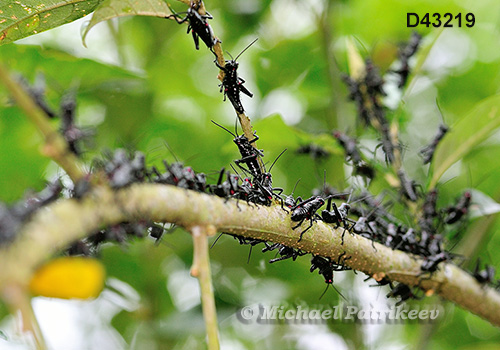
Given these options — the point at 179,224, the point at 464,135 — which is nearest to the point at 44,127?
the point at 179,224

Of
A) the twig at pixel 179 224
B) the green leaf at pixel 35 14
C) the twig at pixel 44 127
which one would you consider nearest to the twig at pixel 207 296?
the twig at pixel 179 224

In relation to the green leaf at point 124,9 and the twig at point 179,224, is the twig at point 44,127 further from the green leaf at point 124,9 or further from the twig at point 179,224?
the green leaf at point 124,9

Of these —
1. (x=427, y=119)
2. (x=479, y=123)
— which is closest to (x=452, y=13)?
(x=427, y=119)

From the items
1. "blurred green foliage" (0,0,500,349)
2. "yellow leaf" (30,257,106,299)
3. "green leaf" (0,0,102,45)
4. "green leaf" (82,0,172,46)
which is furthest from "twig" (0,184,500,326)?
"blurred green foliage" (0,0,500,349)

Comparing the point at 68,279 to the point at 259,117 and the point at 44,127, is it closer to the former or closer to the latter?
the point at 44,127

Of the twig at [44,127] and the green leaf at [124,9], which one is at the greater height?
the green leaf at [124,9]

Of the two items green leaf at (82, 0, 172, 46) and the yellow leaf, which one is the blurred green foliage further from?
the yellow leaf

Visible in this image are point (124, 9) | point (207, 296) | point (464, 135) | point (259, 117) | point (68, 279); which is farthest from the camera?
point (259, 117)
